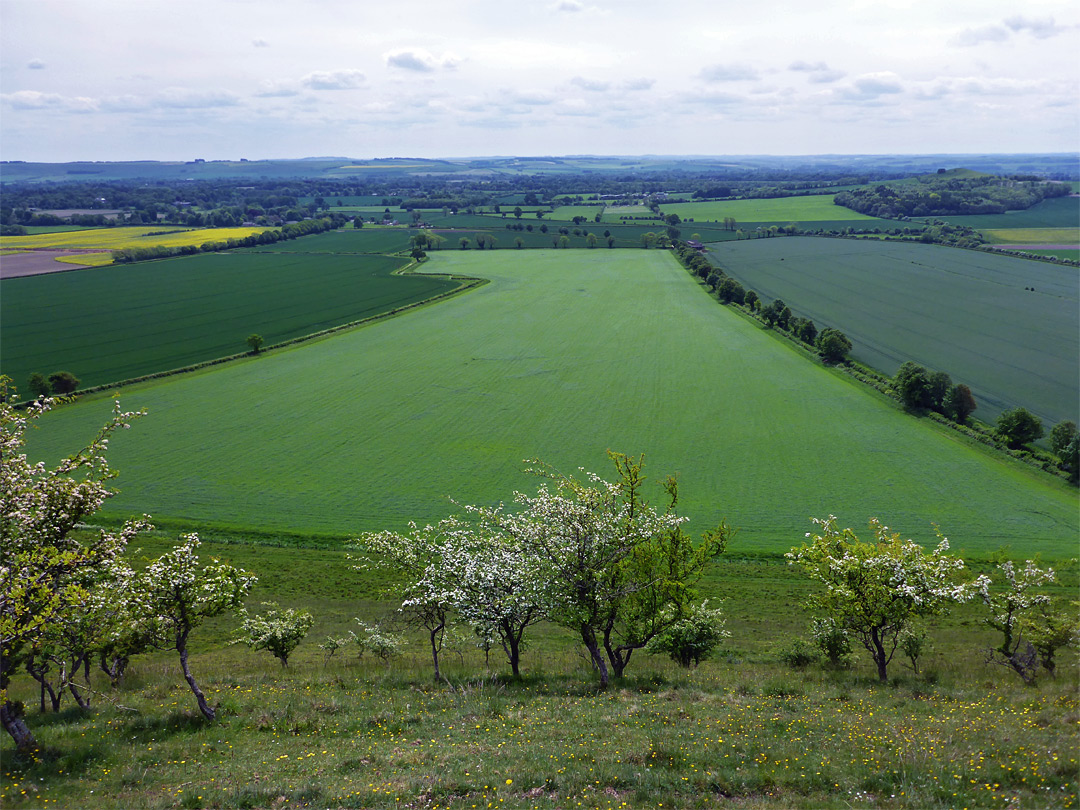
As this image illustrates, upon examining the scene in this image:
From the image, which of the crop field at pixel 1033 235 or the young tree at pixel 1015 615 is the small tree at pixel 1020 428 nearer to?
the young tree at pixel 1015 615

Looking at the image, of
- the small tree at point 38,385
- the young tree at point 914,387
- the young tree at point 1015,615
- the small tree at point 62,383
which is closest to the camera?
the young tree at point 1015,615

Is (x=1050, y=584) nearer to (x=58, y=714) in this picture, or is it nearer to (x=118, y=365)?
(x=58, y=714)

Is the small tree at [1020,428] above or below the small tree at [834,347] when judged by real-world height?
below

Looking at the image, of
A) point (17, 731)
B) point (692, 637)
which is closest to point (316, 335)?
point (692, 637)

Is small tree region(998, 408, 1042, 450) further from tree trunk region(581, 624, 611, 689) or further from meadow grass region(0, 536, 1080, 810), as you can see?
tree trunk region(581, 624, 611, 689)

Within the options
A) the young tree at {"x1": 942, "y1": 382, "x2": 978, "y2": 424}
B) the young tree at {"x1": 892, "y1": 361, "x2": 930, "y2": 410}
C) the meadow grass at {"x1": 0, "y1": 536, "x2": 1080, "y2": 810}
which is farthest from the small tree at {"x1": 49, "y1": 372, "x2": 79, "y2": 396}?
the young tree at {"x1": 942, "y1": 382, "x2": 978, "y2": 424}

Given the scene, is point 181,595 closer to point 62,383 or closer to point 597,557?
point 597,557

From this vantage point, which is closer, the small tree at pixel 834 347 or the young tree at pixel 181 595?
the young tree at pixel 181 595

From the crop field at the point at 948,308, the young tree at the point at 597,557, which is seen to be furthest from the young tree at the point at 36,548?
the crop field at the point at 948,308
